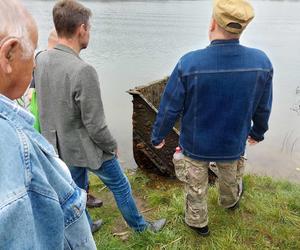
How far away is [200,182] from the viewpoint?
3148mm

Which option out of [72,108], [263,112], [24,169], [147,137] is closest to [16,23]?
[24,169]

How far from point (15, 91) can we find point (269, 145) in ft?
23.9

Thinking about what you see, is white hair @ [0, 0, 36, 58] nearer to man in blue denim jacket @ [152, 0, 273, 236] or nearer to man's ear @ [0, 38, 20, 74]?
man's ear @ [0, 38, 20, 74]

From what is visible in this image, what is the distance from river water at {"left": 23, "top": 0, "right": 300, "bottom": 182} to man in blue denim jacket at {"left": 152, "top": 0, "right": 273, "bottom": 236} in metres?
Result: 3.61

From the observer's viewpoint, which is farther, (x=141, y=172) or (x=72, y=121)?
(x=141, y=172)

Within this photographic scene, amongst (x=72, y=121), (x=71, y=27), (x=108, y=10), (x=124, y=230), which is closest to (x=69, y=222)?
(x=72, y=121)

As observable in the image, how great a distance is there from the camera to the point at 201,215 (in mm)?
3312

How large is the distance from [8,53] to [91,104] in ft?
4.90

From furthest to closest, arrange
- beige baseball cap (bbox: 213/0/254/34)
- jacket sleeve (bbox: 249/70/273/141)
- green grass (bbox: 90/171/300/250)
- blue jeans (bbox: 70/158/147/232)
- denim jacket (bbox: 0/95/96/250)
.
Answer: green grass (bbox: 90/171/300/250) → blue jeans (bbox: 70/158/147/232) → jacket sleeve (bbox: 249/70/273/141) → beige baseball cap (bbox: 213/0/254/34) → denim jacket (bbox: 0/95/96/250)

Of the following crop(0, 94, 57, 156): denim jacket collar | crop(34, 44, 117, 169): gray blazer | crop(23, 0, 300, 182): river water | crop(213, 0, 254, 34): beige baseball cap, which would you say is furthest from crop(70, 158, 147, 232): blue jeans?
crop(23, 0, 300, 182): river water

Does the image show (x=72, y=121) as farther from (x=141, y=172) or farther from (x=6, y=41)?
(x=141, y=172)

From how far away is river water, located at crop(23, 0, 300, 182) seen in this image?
7605 mm

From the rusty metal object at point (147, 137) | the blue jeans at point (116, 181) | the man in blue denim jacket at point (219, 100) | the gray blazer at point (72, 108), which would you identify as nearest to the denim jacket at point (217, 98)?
the man in blue denim jacket at point (219, 100)

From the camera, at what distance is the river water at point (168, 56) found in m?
7.61
